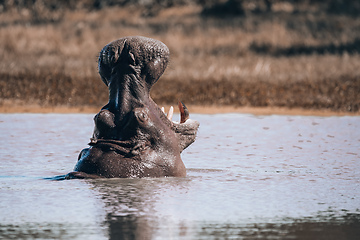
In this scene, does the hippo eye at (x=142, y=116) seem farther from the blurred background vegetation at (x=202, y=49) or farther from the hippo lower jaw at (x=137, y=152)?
the blurred background vegetation at (x=202, y=49)

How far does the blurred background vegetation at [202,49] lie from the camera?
16.6 m

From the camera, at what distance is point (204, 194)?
628cm

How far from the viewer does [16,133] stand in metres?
10.8

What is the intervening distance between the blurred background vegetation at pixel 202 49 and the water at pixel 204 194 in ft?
7.75

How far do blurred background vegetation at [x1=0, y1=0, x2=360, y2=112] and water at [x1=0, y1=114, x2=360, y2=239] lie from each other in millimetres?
2364

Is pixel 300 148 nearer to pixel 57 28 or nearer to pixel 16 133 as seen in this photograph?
pixel 16 133

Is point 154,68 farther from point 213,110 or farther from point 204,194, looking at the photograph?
point 213,110

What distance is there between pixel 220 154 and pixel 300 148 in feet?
3.77

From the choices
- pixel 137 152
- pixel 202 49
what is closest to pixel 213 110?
pixel 137 152

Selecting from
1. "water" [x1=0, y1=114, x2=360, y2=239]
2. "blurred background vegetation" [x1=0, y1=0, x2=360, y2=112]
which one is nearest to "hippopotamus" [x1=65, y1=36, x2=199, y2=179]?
"water" [x1=0, y1=114, x2=360, y2=239]

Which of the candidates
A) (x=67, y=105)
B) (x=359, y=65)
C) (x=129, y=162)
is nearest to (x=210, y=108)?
(x=67, y=105)

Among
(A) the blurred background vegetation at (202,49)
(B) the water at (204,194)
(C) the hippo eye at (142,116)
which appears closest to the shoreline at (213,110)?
(A) the blurred background vegetation at (202,49)

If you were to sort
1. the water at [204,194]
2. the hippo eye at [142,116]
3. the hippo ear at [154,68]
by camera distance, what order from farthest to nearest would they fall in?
the hippo ear at [154,68] → the hippo eye at [142,116] → the water at [204,194]

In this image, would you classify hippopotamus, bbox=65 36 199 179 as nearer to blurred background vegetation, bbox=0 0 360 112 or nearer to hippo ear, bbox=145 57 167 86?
hippo ear, bbox=145 57 167 86
